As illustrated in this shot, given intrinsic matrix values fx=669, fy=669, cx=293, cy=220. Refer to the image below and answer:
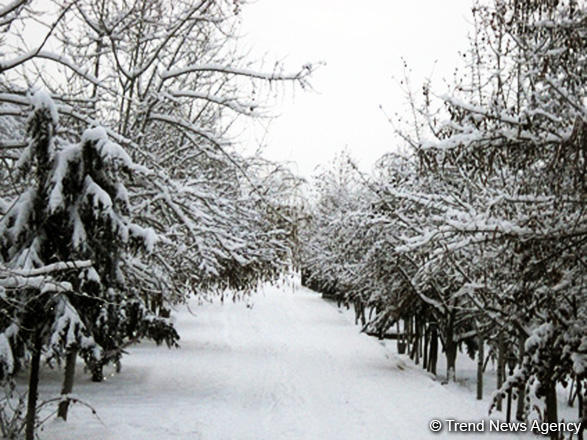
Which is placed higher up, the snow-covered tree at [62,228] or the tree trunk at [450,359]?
the snow-covered tree at [62,228]

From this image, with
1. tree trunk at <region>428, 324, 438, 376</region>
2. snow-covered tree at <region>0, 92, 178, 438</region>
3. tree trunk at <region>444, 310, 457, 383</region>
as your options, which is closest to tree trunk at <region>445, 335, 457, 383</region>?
tree trunk at <region>444, 310, 457, 383</region>

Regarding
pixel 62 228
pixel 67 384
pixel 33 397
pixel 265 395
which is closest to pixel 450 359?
pixel 265 395

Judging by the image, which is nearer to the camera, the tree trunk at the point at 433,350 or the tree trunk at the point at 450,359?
the tree trunk at the point at 450,359

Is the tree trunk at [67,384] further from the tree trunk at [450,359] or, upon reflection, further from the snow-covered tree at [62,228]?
the tree trunk at [450,359]

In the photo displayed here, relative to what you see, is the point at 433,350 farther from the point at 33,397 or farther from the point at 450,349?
the point at 33,397

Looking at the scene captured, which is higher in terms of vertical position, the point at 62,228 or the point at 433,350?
the point at 62,228

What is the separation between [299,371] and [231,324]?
14135 mm

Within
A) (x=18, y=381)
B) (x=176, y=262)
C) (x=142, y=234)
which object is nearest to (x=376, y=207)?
(x=176, y=262)

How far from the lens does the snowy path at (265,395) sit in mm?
10039

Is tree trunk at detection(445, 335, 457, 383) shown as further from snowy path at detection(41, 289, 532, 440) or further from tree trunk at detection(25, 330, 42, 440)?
tree trunk at detection(25, 330, 42, 440)

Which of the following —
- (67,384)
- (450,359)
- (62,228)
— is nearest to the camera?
(62,228)

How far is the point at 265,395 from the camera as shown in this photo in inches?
526

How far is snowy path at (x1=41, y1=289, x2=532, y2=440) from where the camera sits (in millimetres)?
10039

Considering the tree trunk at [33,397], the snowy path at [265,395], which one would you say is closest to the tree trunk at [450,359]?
the snowy path at [265,395]
